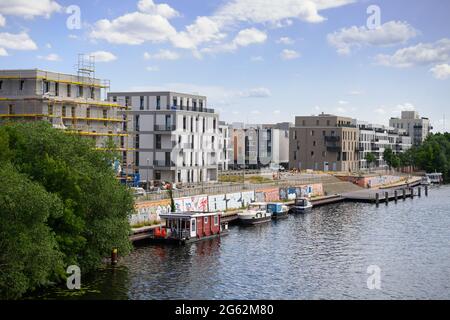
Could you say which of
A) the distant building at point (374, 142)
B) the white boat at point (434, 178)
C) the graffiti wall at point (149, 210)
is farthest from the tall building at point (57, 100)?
the white boat at point (434, 178)

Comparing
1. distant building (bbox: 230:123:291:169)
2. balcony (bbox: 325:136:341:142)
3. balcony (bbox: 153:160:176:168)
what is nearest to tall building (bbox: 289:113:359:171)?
balcony (bbox: 325:136:341:142)

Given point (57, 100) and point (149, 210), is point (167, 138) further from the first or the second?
point (149, 210)

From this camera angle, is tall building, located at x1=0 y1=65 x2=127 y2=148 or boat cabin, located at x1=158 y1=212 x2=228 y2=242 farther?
tall building, located at x1=0 y1=65 x2=127 y2=148

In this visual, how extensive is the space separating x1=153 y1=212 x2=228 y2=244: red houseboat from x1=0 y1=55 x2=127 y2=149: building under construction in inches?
557

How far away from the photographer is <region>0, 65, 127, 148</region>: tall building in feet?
229

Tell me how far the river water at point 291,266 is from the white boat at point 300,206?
12.4 meters

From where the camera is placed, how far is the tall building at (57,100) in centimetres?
6981

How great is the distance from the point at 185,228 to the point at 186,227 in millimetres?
136

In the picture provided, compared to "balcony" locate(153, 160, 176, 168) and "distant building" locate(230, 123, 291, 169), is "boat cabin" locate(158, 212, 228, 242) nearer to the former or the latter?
"balcony" locate(153, 160, 176, 168)

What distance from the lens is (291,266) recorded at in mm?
47188

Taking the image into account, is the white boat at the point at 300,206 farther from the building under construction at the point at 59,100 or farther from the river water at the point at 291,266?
the building under construction at the point at 59,100

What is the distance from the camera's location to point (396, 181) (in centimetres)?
14888

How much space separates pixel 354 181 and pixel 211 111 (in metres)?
38.1

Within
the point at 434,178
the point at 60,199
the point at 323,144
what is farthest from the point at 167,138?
the point at 434,178
